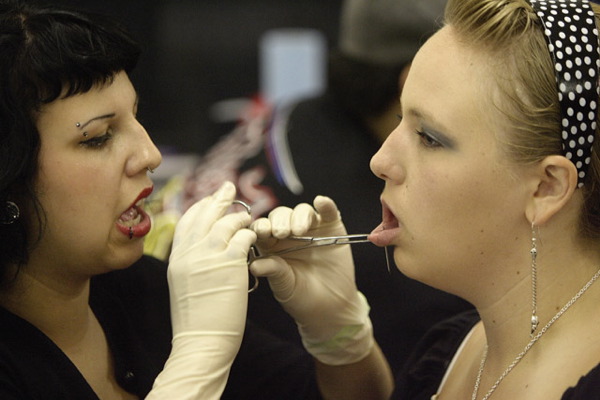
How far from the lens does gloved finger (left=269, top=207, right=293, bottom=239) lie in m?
1.53

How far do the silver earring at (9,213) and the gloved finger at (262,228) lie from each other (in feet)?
1.31

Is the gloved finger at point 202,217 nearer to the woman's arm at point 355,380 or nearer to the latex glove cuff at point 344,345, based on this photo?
the latex glove cuff at point 344,345

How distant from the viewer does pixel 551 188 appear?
1.35 m

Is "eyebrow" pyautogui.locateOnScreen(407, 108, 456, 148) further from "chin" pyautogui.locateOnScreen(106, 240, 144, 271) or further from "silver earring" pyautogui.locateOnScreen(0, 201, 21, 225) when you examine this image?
"silver earring" pyautogui.locateOnScreen(0, 201, 21, 225)

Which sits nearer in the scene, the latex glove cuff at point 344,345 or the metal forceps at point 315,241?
the metal forceps at point 315,241

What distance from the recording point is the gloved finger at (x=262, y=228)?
1.54 metres

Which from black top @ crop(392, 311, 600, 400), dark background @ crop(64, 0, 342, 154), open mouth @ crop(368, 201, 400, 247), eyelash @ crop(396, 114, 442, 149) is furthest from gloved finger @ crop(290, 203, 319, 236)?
dark background @ crop(64, 0, 342, 154)

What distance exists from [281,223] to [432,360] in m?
0.42

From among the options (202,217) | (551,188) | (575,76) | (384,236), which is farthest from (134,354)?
(575,76)

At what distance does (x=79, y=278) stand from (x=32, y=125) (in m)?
0.29

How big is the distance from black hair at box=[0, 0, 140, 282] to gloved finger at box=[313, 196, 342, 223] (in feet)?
1.43

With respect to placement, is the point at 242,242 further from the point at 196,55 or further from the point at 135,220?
the point at 196,55

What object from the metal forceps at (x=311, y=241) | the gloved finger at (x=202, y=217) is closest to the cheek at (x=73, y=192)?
the gloved finger at (x=202, y=217)

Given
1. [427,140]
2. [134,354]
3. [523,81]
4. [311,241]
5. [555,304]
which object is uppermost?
[523,81]
